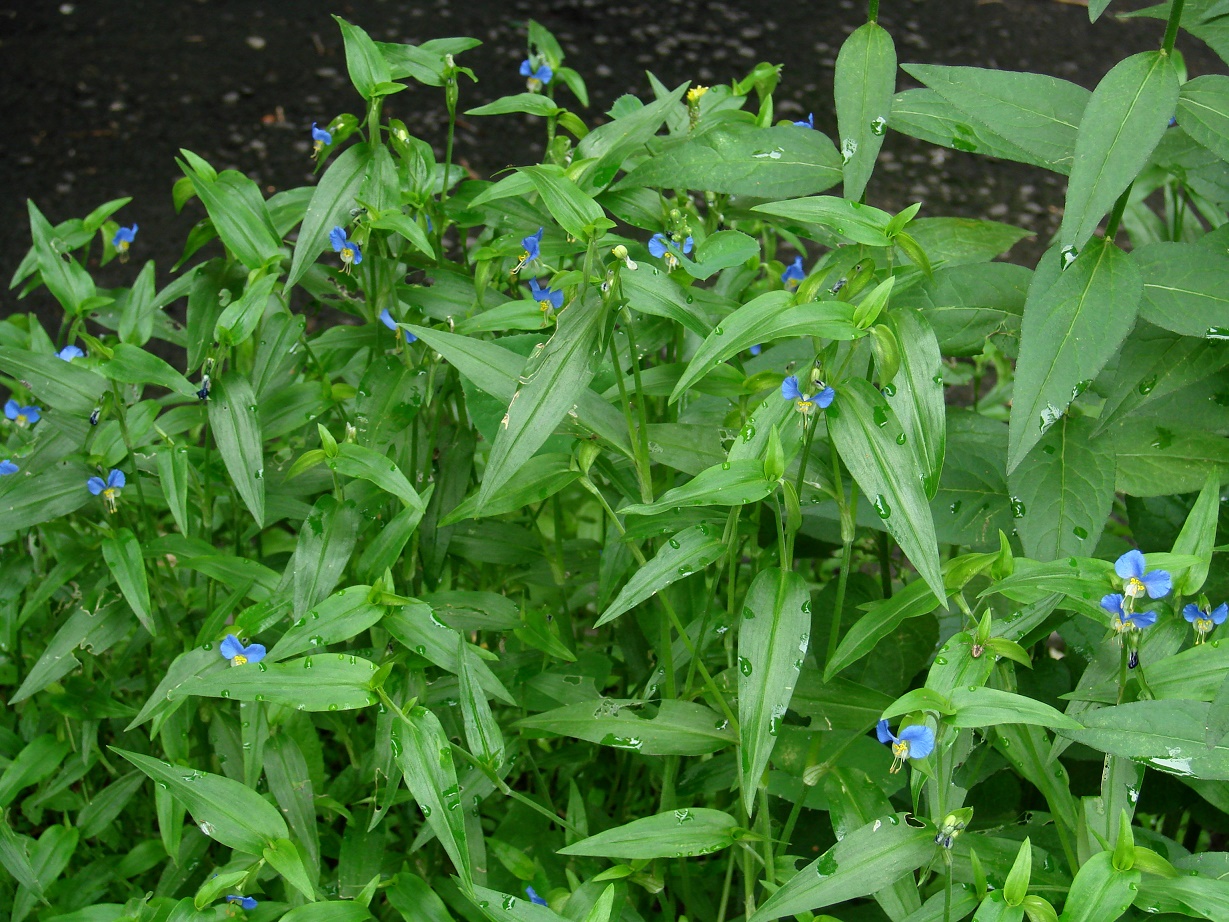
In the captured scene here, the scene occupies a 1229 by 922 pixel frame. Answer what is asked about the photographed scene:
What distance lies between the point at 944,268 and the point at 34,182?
4076mm

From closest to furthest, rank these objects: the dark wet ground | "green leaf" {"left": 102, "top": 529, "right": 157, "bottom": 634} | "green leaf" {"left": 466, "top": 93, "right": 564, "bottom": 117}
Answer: "green leaf" {"left": 102, "top": 529, "right": 157, "bottom": 634} → "green leaf" {"left": 466, "top": 93, "right": 564, "bottom": 117} → the dark wet ground

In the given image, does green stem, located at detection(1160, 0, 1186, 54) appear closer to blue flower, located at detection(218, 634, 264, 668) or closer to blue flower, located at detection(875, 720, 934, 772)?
blue flower, located at detection(875, 720, 934, 772)


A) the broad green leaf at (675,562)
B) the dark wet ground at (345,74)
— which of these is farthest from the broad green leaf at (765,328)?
the dark wet ground at (345,74)

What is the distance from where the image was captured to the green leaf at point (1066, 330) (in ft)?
4.75

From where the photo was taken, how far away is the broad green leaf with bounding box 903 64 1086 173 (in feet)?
5.44

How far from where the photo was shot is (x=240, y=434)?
1756 millimetres

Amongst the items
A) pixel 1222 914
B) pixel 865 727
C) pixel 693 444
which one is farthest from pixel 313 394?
pixel 1222 914

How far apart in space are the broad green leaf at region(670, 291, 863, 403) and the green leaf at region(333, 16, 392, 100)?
793 millimetres

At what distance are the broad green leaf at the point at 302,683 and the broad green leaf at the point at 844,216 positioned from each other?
758 millimetres

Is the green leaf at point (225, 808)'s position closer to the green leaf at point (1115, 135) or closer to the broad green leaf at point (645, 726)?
the broad green leaf at point (645, 726)

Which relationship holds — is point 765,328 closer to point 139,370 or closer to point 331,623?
point 331,623

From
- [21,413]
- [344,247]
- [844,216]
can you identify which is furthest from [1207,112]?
[21,413]

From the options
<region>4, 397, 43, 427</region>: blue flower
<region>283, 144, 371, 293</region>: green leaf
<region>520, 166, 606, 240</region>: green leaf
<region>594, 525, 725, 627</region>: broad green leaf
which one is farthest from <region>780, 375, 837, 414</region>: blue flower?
<region>4, 397, 43, 427</region>: blue flower

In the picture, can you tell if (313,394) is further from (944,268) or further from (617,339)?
(944,268)
